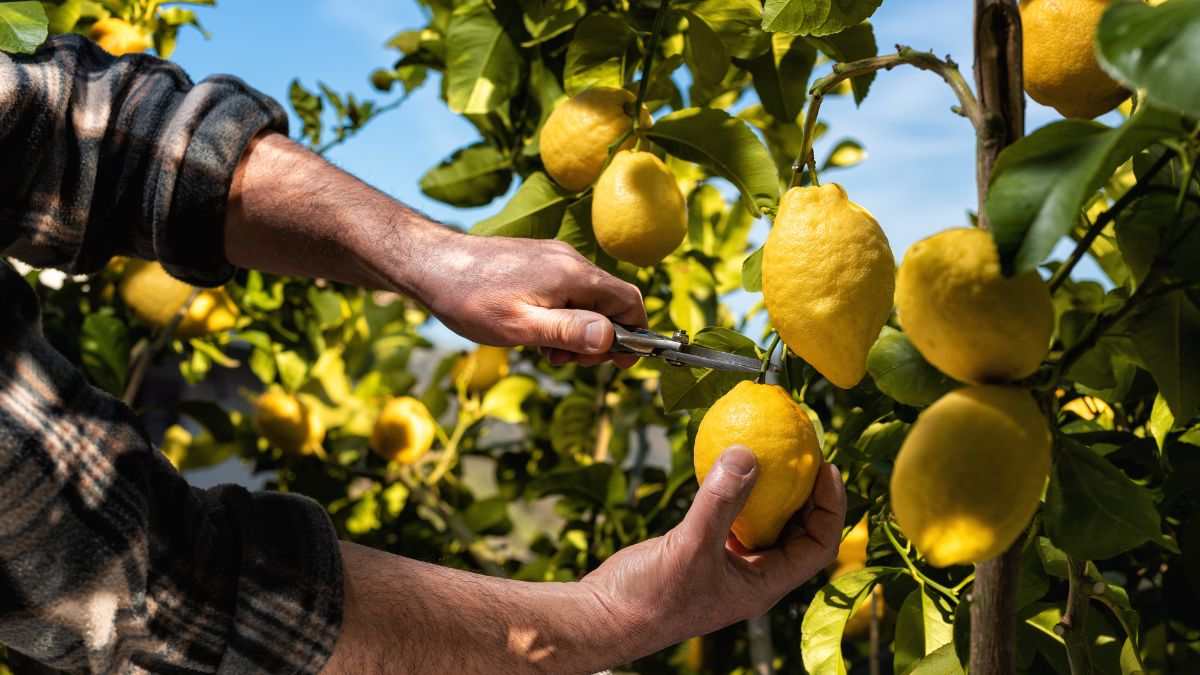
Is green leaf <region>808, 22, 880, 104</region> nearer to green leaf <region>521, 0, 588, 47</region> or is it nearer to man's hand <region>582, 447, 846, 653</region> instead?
green leaf <region>521, 0, 588, 47</region>

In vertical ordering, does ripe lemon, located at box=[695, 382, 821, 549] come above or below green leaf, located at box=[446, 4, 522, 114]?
below

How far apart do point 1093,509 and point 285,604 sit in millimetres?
539

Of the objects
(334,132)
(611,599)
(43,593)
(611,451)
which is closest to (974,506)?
(611,599)

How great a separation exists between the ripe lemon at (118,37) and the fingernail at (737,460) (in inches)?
46.4

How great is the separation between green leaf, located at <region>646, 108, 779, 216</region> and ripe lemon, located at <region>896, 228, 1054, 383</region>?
416 millimetres

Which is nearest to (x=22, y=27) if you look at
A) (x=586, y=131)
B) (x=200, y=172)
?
(x=200, y=172)

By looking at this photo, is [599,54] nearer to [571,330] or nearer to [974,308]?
[571,330]

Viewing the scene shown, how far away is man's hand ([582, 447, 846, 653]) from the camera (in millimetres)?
690

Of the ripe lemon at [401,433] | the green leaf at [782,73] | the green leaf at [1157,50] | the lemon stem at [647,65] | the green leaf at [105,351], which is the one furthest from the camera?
the ripe lemon at [401,433]

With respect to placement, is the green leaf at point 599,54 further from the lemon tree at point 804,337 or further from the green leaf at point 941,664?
the green leaf at point 941,664

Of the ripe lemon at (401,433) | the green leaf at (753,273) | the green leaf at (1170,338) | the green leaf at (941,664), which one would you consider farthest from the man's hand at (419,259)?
the ripe lemon at (401,433)

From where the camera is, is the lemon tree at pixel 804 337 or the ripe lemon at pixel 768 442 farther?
the ripe lemon at pixel 768 442

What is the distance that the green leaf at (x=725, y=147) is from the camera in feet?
2.90

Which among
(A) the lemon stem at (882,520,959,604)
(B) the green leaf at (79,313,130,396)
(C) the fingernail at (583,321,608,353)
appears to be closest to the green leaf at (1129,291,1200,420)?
(A) the lemon stem at (882,520,959,604)
